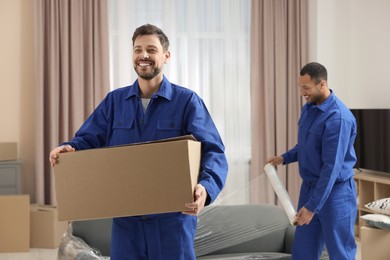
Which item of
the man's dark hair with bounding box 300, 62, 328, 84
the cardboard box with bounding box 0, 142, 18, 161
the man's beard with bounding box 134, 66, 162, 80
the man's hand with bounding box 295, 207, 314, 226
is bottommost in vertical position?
the man's hand with bounding box 295, 207, 314, 226

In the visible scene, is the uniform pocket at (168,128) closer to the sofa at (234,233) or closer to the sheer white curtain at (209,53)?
the sofa at (234,233)

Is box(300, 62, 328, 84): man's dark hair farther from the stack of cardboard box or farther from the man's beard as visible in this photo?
the stack of cardboard box

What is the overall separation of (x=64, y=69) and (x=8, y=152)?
942 millimetres

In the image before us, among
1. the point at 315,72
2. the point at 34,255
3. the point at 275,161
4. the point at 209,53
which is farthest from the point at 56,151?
the point at 209,53

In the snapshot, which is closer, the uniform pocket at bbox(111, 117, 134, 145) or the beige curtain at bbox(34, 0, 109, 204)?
the uniform pocket at bbox(111, 117, 134, 145)

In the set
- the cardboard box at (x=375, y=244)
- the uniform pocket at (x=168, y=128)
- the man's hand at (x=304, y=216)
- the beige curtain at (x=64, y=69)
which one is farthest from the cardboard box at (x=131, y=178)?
the beige curtain at (x=64, y=69)

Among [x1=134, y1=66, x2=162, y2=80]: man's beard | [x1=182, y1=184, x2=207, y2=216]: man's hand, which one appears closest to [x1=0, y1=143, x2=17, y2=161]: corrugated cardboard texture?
[x1=134, y1=66, x2=162, y2=80]: man's beard

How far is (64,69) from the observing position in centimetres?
607

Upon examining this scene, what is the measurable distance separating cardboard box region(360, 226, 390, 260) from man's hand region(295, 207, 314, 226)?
880 millimetres

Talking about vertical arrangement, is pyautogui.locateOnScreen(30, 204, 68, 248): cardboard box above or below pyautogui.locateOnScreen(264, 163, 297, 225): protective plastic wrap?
below

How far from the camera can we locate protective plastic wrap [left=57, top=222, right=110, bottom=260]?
3.71 meters

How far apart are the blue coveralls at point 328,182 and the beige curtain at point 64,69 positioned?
9.97 feet

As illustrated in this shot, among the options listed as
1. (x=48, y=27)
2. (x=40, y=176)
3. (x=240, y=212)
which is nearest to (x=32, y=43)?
(x=48, y=27)

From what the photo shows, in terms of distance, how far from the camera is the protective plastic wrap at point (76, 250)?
371 centimetres
